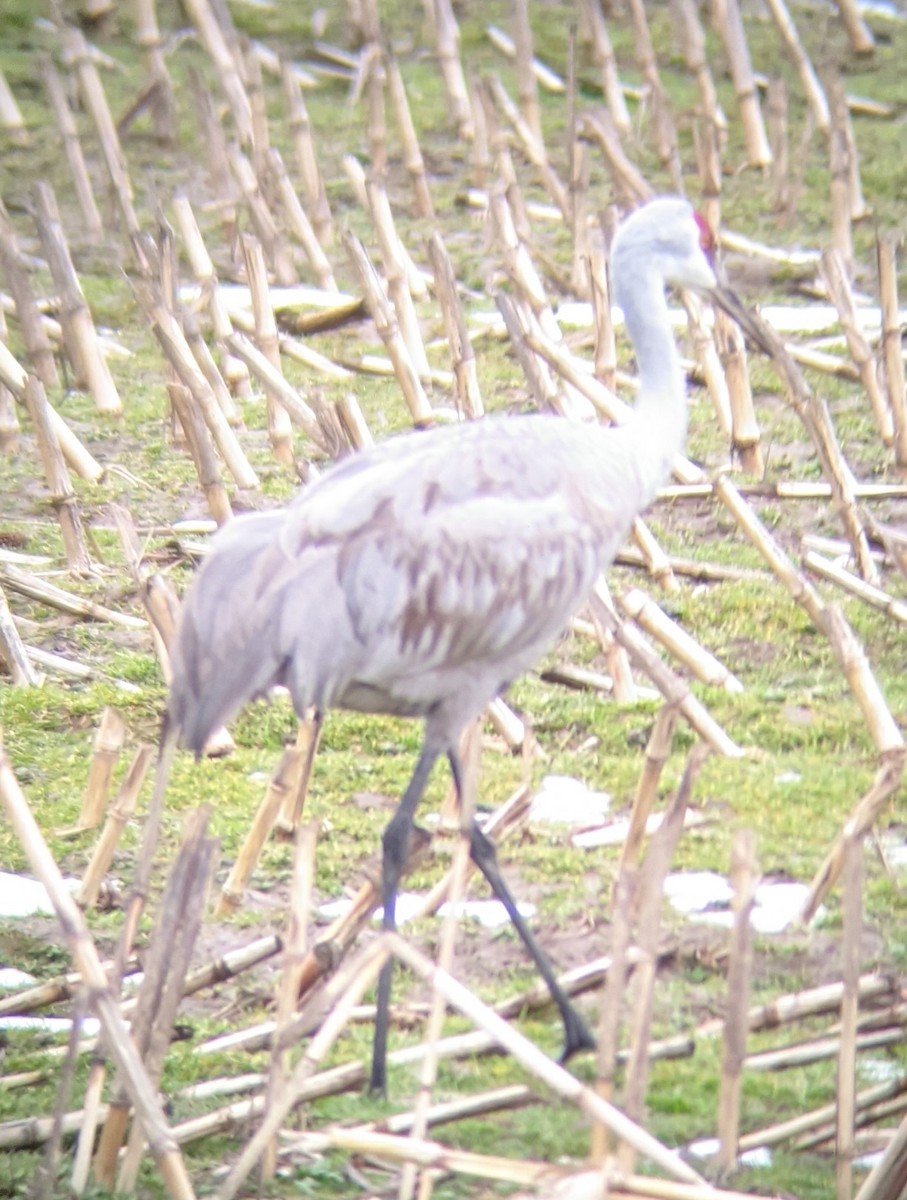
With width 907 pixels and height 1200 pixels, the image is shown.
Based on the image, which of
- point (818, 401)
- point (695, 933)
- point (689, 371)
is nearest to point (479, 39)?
point (689, 371)

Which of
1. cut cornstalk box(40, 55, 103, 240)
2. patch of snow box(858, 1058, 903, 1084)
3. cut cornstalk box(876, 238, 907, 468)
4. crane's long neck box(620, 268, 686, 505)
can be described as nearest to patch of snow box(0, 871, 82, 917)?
crane's long neck box(620, 268, 686, 505)

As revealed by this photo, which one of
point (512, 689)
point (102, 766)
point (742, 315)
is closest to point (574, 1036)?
Answer: point (102, 766)

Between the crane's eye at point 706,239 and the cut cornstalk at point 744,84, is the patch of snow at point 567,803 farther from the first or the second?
the cut cornstalk at point 744,84

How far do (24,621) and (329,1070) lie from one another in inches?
106

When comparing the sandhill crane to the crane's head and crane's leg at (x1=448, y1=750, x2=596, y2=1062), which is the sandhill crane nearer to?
crane's leg at (x1=448, y1=750, x2=596, y2=1062)

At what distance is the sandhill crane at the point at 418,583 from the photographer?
3.65 meters

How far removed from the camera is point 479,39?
1177 centimetres

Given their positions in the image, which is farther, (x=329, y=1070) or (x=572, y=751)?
(x=572, y=751)

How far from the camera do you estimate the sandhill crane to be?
3652 mm

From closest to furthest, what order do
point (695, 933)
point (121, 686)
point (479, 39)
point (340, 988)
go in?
point (340, 988) < point (695, 933) < point (121, 686) < point (479, 39)

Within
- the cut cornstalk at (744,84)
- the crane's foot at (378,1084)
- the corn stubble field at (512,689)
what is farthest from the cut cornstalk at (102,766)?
the cut cornstalk at (744,84)

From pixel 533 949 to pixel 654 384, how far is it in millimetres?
1406

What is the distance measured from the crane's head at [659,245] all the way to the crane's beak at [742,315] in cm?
13

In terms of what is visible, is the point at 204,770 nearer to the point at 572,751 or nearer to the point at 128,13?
the point at 572,751
